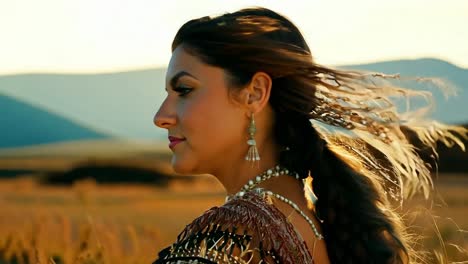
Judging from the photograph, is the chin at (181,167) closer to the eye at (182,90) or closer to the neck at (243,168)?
the neck at (243,168)

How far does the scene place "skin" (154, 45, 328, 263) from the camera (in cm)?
371

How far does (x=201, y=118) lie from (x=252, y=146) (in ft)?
0.63

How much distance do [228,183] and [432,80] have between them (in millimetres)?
1120

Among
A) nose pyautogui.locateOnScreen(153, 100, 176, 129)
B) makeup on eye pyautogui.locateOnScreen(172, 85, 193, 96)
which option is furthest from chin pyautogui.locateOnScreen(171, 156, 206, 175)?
makeup on eye pyautogui.locateOnScreen(172, 85, 193, 96)

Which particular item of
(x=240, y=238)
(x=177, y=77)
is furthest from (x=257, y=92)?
(x=240, y=238)

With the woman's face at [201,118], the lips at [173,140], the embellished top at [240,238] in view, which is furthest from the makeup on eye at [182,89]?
the embellished top at [240,238]

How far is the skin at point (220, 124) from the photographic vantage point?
371 centimetres

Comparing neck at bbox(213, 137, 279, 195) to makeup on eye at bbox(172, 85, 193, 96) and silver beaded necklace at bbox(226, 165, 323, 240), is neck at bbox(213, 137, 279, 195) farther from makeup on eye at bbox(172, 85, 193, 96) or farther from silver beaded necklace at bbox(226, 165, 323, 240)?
makeup on eye at bbox(172, 85, 193, 96)

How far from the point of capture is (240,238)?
345cm

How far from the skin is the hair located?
37 millimetres

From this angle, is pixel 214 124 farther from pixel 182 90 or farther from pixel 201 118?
pixel 182 90

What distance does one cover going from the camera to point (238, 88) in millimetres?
3711

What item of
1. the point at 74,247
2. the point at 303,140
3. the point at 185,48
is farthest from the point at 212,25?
the point at 74,247

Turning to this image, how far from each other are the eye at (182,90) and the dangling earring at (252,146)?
24cm
